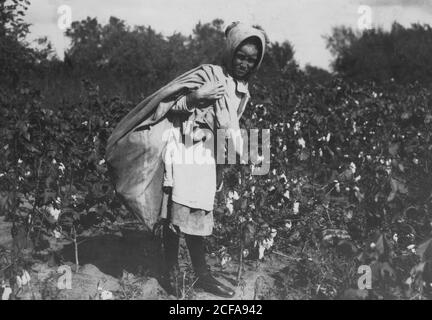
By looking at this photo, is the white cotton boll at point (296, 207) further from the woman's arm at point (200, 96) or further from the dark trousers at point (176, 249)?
the woman's arm at point (200, 96)

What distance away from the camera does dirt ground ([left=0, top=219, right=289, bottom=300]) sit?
292 cm

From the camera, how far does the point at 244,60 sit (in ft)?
8.97

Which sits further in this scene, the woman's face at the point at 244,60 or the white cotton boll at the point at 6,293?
the woman's face at the point at 244,60

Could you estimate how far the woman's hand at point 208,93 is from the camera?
8.55 ft

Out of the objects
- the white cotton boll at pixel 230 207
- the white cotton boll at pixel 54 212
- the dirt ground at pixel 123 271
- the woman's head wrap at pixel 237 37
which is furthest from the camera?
the white cotton boll at pixel 230 207

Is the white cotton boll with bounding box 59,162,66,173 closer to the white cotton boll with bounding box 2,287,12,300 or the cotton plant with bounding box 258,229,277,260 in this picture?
the white cotton boll with bounding box 2,287,12,300

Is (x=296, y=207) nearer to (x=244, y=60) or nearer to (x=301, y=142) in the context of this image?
(x=244, y=60)

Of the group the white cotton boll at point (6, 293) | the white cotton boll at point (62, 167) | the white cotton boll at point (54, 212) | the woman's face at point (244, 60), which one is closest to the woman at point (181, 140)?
the woman's face at point (244, 60)

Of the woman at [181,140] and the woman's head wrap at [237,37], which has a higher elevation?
the woman's head wrap at [237,37]

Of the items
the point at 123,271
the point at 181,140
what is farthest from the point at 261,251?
the point at 181,140

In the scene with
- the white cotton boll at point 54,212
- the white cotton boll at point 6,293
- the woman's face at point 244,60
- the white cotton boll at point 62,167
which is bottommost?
the white cotton boll at point 6,293

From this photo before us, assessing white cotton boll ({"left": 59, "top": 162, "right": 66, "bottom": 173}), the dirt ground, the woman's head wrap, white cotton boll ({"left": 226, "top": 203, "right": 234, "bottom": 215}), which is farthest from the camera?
white cotton boll ({"left": 59, "top": 162, "right": 66, "bottom": 173})

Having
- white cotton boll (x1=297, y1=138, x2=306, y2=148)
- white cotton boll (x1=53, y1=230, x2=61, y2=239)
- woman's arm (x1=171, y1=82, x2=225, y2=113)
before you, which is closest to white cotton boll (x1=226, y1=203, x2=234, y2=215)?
woman's arm (x1=171, y1=82, x2=225, y2=113)

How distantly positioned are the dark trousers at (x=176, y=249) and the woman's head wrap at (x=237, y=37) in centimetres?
96
